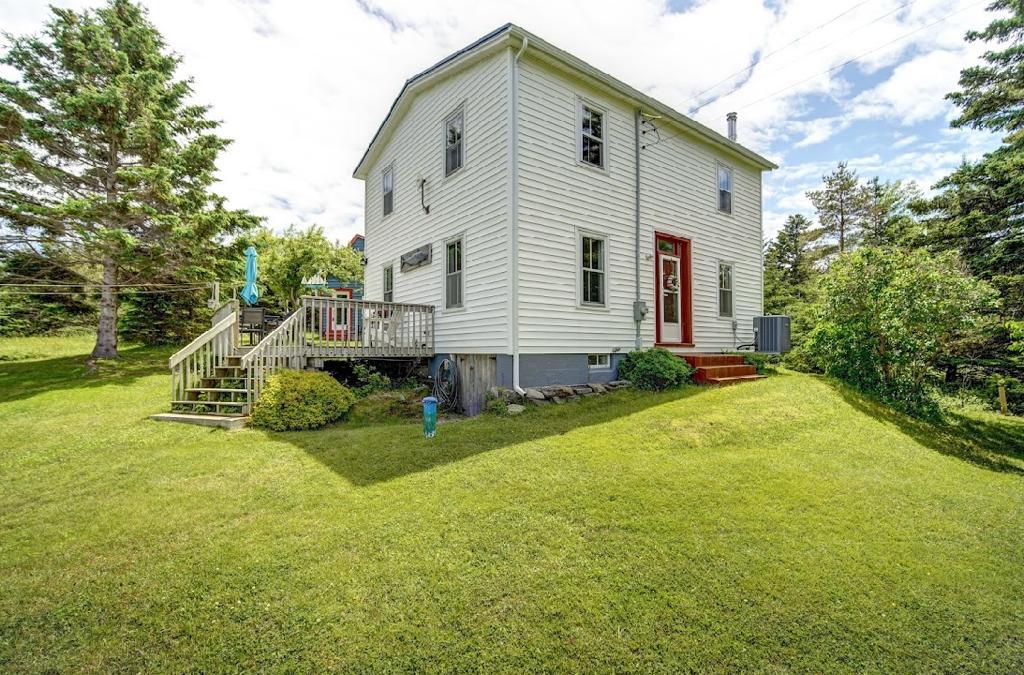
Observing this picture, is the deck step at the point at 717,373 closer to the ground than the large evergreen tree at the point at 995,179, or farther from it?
closer to the ground

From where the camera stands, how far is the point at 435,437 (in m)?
6.16

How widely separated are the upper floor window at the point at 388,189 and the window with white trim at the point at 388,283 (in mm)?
1630

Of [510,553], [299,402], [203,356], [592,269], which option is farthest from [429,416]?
[203,356]

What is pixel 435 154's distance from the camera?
10172 millimetres

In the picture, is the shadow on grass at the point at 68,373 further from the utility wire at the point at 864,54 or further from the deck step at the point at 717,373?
the utility wire at the point at 864,54

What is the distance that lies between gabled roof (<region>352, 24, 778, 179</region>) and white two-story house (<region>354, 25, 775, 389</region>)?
37mm

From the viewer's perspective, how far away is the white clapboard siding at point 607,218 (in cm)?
816

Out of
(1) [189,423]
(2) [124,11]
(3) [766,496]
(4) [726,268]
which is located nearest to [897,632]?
(3) [766,496]

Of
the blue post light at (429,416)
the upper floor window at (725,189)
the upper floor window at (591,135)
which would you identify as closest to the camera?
the blue post light at (429,416)

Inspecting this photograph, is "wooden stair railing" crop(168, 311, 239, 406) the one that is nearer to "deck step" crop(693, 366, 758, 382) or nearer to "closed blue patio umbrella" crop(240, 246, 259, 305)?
"closed blue patio umbrella" crop(240, 246, 259, 305)

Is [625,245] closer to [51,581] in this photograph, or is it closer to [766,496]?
[766,496]

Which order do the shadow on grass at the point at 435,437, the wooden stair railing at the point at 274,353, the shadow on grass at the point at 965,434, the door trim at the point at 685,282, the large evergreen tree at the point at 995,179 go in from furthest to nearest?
1. the large evergreen tree at the point at 995,179
2. the door trim at the point at 685,282
3. the wooden stair railing at the point at 274,353
4. the shadow on grass at the point at 965,434
5. the shadow on grass at the point at 435,437

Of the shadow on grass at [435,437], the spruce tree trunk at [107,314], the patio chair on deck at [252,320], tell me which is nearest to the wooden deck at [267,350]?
the patio chair on deck at [252,320]

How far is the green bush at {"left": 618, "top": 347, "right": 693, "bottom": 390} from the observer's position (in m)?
8.84
